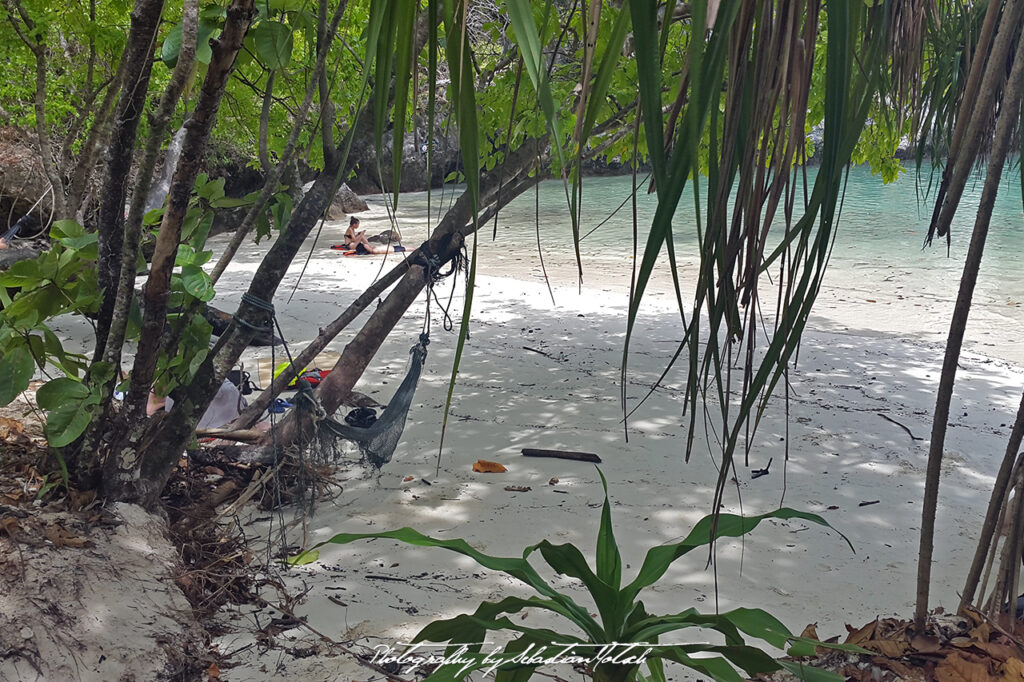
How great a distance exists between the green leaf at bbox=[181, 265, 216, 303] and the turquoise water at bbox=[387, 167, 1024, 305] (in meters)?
4.75

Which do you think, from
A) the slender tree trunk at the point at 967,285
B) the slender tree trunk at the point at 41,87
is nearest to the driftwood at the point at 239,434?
the slender tree trunk at the point at 41,87

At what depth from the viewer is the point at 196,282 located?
90.5 inches

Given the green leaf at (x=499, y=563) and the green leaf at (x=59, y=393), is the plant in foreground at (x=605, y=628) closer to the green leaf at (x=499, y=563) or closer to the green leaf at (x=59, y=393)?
the green leaf at (x=499, y=563)

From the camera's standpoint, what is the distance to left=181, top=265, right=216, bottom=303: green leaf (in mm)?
2277

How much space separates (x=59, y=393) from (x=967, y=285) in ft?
7.37

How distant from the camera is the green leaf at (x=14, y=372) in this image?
7.25 ft

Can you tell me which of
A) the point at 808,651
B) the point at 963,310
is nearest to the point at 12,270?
the point at 808,651

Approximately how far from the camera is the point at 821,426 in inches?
166

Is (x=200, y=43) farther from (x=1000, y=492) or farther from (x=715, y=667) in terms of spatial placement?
(x=1000, y=492)

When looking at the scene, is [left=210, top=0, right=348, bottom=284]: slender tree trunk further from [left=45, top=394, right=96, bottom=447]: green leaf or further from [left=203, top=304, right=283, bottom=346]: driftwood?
[left=45, top=394, right=96, bottom=447]: green leaf

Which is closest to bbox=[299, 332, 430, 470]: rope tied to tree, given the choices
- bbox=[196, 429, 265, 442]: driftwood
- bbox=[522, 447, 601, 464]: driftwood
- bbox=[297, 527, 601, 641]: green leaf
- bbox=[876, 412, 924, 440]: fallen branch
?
bbox=[196, 429, 265, 442]: driftwood

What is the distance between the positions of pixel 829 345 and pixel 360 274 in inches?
219

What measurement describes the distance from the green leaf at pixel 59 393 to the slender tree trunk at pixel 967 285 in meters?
2.14

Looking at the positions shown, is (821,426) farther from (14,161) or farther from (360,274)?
(14,161)
